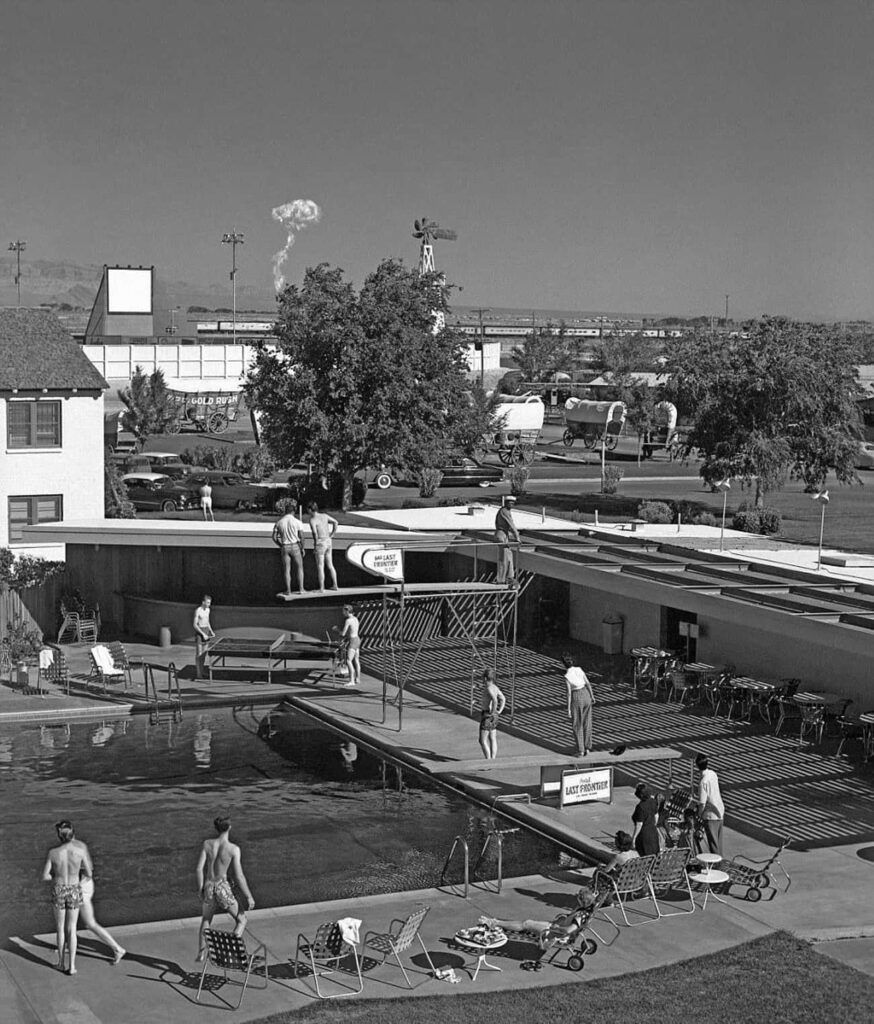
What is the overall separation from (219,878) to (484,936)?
3094mm

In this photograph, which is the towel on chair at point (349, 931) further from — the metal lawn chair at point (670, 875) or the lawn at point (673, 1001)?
the metal lawn chair at point (670, 875)

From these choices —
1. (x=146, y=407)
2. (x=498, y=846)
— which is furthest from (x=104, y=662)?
(x=146, y=407)

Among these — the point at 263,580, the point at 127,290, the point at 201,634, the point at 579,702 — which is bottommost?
the point at 201,634

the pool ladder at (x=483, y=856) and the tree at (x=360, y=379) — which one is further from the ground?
the tree at (x=360, y=379)

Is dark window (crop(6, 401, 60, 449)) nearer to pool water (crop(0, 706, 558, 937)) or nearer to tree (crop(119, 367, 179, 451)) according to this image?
pool water (crop(0, 706, 558, 937))

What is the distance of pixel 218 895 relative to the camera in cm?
1656

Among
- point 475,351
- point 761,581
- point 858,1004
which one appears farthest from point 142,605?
point 475,351

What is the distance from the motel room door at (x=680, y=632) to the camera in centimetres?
3269

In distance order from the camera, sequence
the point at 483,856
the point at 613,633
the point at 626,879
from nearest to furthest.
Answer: the point at 626,879, the point at 483,856, the point at 613,633

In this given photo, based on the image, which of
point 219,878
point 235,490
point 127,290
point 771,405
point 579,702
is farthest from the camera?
point 127,290

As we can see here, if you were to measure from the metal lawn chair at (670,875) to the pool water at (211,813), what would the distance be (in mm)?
2681

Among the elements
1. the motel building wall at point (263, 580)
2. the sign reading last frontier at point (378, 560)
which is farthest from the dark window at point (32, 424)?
the sign reading last frontier at point (378, 560)

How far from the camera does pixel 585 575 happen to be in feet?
105

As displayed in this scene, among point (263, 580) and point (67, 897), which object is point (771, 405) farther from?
point (67, 897)
